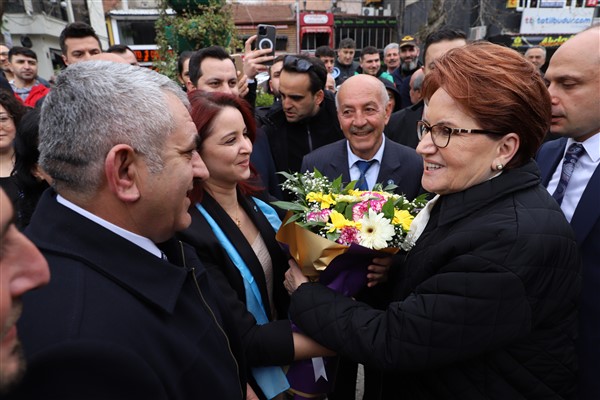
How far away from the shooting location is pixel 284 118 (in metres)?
4.30

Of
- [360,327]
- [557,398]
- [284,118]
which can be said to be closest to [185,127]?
[360,327]

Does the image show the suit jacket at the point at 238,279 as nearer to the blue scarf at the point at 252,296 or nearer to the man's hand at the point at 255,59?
the blue scarf at the point at 252,296

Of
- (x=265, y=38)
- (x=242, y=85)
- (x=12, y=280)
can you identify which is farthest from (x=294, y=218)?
(x=265, y=38)

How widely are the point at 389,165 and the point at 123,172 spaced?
92.5 inches

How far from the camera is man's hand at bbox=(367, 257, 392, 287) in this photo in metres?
1.91

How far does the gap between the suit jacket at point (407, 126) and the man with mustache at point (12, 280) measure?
391 centimetres

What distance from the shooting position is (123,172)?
→ 46.8 inches

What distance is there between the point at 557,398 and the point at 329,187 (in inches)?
53.1

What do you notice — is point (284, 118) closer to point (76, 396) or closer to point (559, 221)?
Answer: point (559, 221)

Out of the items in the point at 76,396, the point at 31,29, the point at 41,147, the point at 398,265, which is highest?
the point at 31,29

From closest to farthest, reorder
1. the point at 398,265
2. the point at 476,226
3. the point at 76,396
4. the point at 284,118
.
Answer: the point at 76,396, the point at 476,226, the point at 398,265, the point at 284,118

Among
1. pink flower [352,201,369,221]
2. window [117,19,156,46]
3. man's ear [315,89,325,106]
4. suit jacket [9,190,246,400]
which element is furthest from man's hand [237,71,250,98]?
window [117,19,156,46]

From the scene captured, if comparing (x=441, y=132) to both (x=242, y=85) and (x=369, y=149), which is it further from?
(x=242, y=85)

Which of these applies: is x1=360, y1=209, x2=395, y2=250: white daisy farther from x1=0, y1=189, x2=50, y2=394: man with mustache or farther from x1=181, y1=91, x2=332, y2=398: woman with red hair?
x1=0, y1=189, x2=50, y2=394: man with mustache
